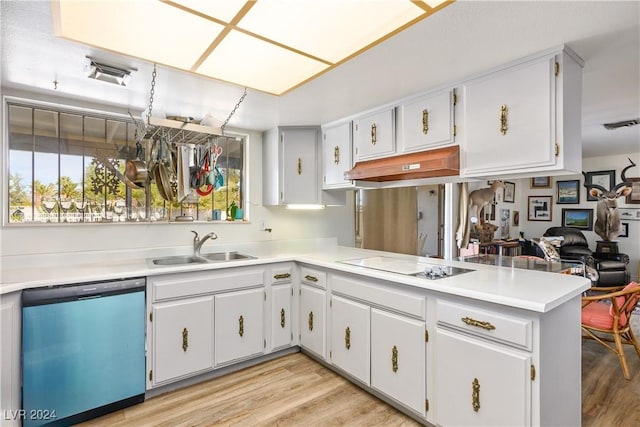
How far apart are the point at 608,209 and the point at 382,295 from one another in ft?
17.6

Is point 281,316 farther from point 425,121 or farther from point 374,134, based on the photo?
point 425,121

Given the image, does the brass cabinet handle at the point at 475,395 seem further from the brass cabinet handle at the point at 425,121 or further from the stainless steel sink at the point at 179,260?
the stainless steel sink at the point at 179,260

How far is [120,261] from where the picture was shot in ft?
8.71

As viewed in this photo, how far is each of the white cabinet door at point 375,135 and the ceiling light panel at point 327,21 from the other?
3.39 ft

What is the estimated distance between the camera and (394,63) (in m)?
1.94

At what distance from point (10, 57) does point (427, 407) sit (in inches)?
123

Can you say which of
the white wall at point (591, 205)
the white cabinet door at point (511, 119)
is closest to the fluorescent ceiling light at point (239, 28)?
the white cabinet door at point (511, 119)

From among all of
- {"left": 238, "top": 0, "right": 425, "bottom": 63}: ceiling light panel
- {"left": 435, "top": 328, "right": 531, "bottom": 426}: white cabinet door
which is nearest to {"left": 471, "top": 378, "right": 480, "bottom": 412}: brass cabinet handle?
{"left": 435, "top": 328, "right": 531, "bottom": 426}: white cabinet door

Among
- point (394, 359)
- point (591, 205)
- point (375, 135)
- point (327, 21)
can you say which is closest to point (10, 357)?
point (394, 359)

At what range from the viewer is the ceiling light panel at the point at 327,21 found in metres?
1.30

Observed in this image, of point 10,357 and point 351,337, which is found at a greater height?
point 10,357

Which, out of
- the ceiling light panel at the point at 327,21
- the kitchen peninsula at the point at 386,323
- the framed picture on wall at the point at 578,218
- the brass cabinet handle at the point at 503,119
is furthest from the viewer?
the framed picture on wall at the point at 578,218

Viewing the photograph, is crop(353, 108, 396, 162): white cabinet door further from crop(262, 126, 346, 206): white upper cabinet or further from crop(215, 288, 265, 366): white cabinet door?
crop(215, 288, 265, 366): white cabinet door

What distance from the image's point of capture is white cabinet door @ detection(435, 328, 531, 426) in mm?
1539
